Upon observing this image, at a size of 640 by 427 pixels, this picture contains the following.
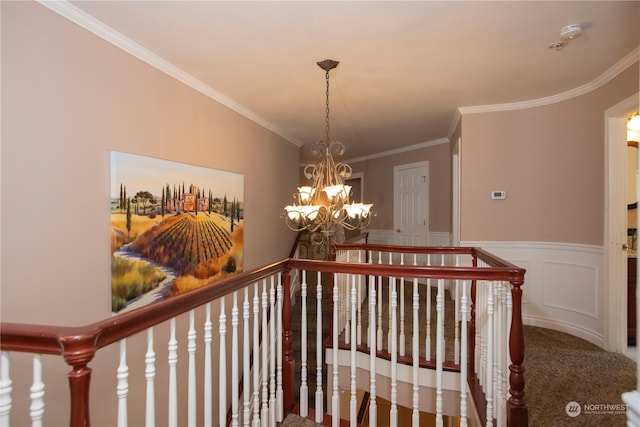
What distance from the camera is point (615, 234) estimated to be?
2709 mm

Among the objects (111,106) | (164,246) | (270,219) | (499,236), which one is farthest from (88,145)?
(499,236)

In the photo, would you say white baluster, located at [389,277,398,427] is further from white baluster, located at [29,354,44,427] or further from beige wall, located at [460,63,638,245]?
beige wall, located at [460,63,638,245]

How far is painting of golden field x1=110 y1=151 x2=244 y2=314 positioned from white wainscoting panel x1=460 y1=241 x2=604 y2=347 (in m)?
2.76

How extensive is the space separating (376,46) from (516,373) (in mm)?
2187

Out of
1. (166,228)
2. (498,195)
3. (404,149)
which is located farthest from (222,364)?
(404,149)

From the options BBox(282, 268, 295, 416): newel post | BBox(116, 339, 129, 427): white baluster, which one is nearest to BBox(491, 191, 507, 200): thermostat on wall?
BBox(282, 268, 295, 416): newel post

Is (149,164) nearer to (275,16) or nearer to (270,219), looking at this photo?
(275,16)

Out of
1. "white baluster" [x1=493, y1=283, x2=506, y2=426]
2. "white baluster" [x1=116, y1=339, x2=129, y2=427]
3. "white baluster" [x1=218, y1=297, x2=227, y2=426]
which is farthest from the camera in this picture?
"white baluster" [x1=493, y1=283, x2=506, y2=426]

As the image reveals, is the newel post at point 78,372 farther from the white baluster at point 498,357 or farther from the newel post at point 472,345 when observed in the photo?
→ the newel post at point 472,345

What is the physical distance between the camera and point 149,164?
237 cm

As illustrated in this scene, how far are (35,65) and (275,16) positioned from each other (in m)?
1.30

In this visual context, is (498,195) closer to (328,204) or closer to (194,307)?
(328,204)

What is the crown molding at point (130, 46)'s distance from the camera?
1.78m

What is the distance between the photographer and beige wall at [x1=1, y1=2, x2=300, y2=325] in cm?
157
